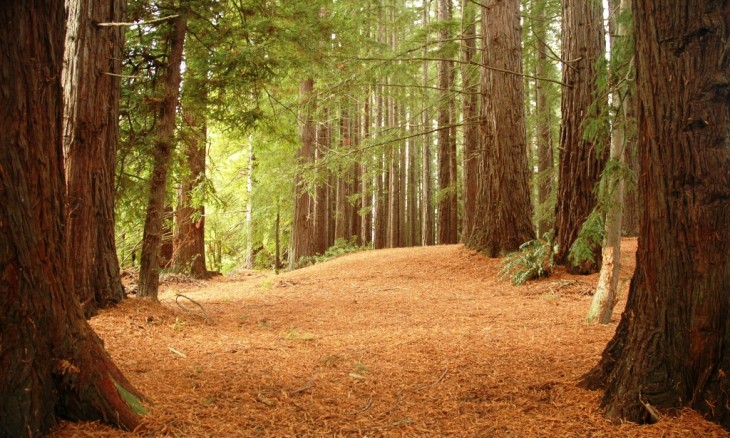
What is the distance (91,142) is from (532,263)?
7.03 m

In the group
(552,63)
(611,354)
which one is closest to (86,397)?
(611,354)

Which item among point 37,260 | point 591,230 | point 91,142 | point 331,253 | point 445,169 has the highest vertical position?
point 445,169

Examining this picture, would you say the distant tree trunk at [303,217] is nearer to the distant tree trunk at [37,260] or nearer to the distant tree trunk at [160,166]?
the distant tree trunk at [160,166]

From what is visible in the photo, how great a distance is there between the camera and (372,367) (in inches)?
169

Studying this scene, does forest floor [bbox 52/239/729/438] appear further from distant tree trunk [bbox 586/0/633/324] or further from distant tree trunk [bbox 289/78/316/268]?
distant tree trunk [bbox 289/78/316/268]

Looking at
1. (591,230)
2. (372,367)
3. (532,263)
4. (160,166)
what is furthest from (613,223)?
(160,166)

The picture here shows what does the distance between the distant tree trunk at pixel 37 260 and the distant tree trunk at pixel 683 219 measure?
2.94 metres

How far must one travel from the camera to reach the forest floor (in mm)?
3008

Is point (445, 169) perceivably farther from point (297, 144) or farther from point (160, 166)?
point (160, 166)

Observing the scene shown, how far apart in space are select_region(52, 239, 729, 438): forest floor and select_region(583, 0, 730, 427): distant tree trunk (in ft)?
0.66

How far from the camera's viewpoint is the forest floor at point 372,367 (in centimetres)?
301

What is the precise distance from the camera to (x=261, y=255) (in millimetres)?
27312

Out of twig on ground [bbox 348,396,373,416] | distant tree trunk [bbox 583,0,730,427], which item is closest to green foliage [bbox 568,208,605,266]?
distant tree trunk [bbox 583,0,730,427]

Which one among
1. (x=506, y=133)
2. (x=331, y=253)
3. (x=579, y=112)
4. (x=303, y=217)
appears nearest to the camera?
(x=579, y=112)
